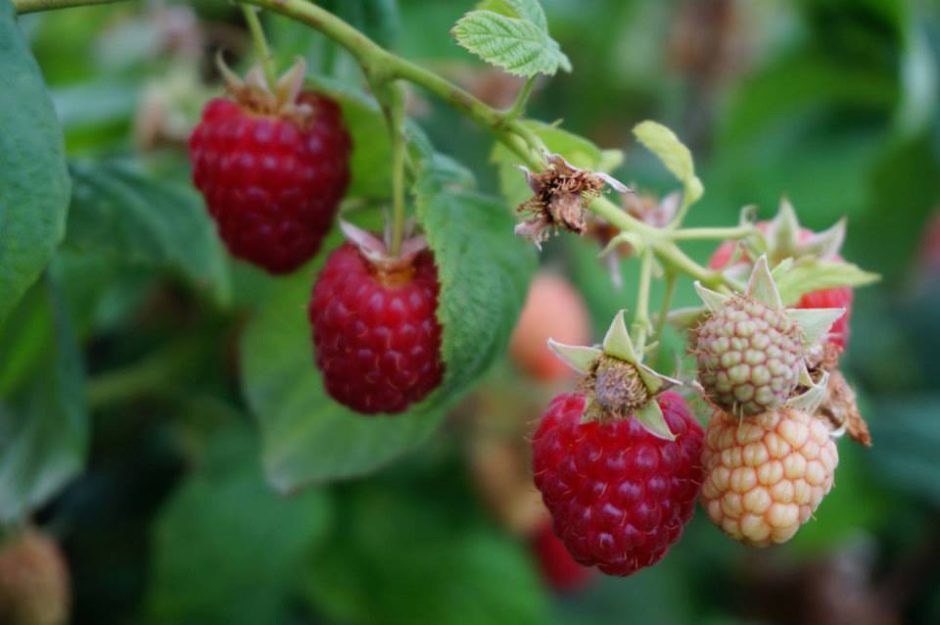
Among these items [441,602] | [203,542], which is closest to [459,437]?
[441,602]

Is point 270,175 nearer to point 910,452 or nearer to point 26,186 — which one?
point 26,186

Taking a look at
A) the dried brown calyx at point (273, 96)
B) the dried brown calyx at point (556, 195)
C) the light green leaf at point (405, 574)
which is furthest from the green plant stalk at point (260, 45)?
the light green leaf at point (405, 574)

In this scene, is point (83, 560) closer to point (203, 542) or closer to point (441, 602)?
point (203, 542)

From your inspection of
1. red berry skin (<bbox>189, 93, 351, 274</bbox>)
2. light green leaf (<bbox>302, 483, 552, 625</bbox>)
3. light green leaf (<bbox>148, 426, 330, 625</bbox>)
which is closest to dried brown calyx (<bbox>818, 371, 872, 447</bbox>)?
red berry skin (<bbox>189, 93, 351, 274</bbox>)

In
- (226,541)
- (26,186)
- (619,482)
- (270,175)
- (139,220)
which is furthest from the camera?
(226,541)

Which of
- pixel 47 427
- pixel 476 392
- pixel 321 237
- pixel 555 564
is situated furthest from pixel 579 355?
pixel 555 564

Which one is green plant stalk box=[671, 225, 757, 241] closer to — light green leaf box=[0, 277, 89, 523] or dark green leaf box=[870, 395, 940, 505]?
light green leaf box=[0, 277, 89, 523]

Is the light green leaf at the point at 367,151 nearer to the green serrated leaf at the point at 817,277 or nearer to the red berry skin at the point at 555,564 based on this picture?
the green serrated leaf at the point at 817,277
